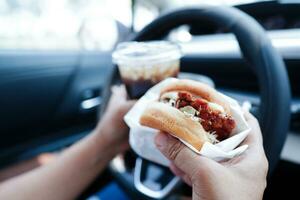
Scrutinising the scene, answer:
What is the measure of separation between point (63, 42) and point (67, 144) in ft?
1.69

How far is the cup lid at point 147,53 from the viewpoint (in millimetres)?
871

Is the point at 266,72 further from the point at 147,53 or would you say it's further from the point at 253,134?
the point at 147,53

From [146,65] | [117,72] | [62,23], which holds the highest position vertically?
[146,65]

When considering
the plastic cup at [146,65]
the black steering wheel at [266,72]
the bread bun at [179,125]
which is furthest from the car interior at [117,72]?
the bread bun at [179,125]

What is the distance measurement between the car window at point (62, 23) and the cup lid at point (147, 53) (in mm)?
931

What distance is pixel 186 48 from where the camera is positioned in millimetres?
1462

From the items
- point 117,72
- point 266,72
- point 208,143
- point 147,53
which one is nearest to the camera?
point 208,143

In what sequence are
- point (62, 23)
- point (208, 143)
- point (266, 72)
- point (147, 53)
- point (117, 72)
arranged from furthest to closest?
point (62, 23) < point (117, 72) < point (147, 53) < point (266, 72) < point (208, 143)

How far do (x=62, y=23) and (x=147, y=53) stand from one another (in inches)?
48.9

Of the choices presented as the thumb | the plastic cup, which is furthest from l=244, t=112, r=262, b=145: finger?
the plastic cup

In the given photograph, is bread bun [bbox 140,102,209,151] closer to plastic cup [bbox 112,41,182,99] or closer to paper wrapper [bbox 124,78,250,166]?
paper wrapper [bbox 124,78,250,166]

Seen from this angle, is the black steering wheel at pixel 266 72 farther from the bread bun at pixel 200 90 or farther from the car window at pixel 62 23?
the car window at pixel 62 23

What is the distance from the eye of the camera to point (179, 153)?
0.64m

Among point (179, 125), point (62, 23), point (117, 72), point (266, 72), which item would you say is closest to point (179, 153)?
A: point (179, 125)
